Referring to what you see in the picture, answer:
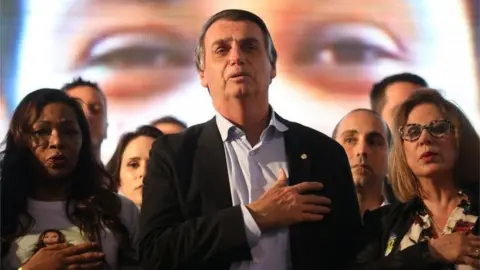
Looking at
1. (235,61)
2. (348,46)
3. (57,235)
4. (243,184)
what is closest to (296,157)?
(243,184)

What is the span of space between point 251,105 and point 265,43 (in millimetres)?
170

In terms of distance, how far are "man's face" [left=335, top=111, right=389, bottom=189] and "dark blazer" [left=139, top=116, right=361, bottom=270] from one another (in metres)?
0.36

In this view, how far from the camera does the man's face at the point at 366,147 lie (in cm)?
178

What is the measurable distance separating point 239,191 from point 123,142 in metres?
0.65

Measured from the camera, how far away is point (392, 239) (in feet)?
4.50

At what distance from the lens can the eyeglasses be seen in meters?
1.46

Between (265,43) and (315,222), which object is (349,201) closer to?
(315,222)

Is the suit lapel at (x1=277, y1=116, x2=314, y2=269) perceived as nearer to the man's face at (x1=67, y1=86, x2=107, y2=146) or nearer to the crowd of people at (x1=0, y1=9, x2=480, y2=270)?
the crowd of people at (x1=0, y1=9, x2=480, y2=270)

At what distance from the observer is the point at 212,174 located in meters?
1.36

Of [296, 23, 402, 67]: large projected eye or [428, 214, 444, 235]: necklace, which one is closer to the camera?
[428, 214, 444, 235]: necklace

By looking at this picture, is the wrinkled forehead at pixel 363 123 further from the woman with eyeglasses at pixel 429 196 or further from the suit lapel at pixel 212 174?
the suit lapel at pixel 212 174

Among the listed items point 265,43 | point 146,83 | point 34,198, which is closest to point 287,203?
point 265,43

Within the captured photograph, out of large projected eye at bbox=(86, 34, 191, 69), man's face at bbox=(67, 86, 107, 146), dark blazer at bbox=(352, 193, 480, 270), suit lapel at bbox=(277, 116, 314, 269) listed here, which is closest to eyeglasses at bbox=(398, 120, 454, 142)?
dark blazer at bbox=(352, 193, 480, 270)

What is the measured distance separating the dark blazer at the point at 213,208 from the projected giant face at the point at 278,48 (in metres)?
0.55
